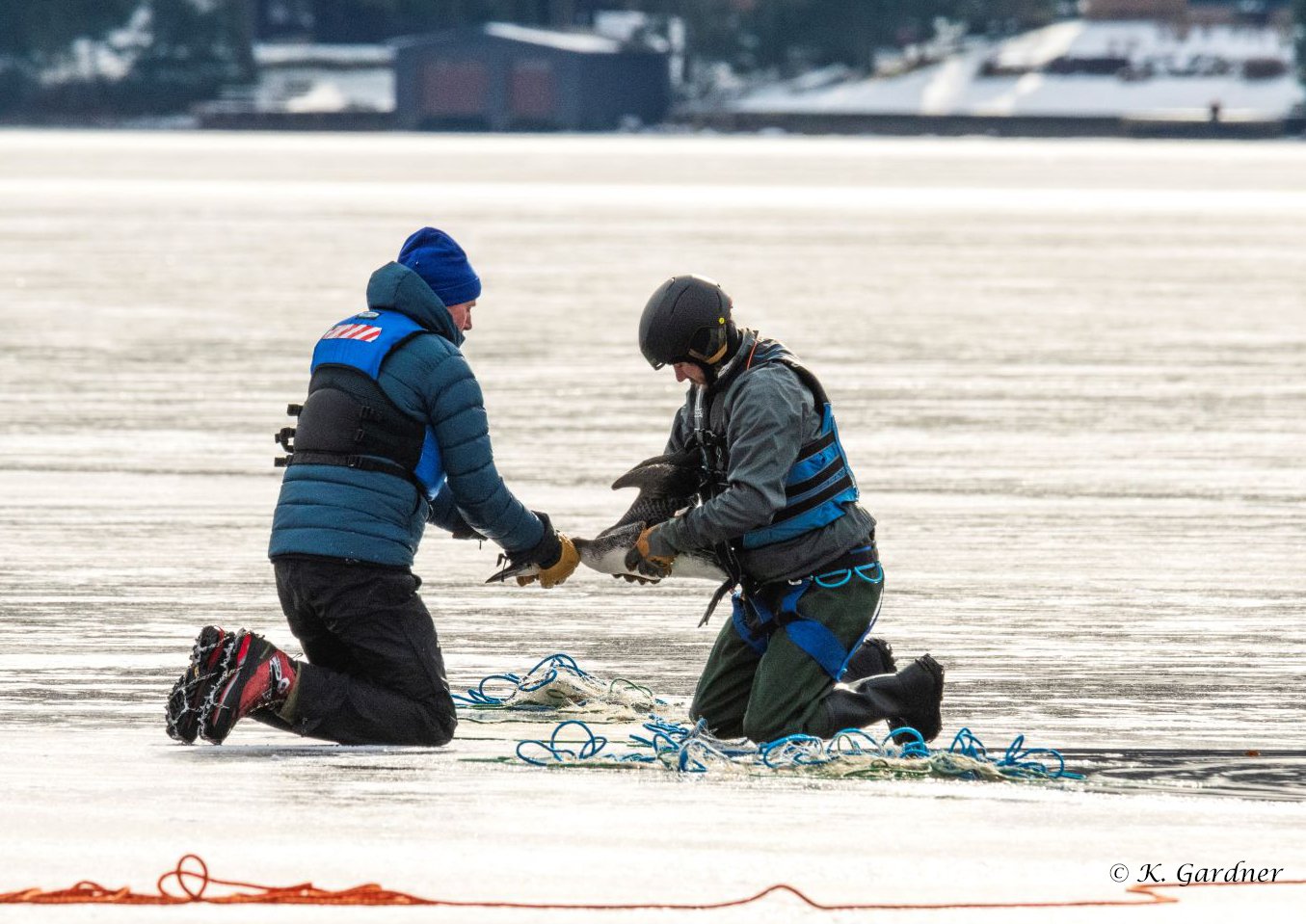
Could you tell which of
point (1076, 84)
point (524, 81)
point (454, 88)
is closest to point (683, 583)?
point (524, 81)

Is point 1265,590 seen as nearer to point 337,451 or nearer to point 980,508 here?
point 980,508

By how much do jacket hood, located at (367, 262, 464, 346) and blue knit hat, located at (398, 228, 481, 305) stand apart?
6 cm

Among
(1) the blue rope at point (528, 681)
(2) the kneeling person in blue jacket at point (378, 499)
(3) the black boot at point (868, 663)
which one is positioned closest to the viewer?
(2) the kneeling person in blue jacket at point (378, 499)

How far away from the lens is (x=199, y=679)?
629 centimetres

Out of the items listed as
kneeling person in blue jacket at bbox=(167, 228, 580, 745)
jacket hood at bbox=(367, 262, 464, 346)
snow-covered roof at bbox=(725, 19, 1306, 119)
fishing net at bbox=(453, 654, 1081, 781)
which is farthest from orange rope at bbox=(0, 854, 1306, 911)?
snow-covered roof at bbox=(725, 19, 1306, 119)

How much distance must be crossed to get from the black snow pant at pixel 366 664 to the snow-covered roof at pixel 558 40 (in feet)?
319

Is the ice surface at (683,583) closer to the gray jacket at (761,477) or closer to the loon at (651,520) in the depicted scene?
the loon at (651,520)

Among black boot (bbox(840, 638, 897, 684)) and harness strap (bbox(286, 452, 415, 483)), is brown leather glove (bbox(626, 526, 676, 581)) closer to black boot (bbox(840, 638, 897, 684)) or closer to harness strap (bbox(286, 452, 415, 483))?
black boot (bbox(840, 638, 897, 684))

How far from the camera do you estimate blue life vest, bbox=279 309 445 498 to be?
646 cm

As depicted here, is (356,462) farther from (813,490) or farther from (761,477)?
(813,490)

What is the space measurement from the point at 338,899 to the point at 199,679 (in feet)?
5.52

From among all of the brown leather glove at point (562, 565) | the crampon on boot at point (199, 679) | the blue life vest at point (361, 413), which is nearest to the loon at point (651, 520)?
the brown leather glove at point (562, 565)

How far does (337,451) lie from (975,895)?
7.87 ft

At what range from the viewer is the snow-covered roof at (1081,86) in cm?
10225
